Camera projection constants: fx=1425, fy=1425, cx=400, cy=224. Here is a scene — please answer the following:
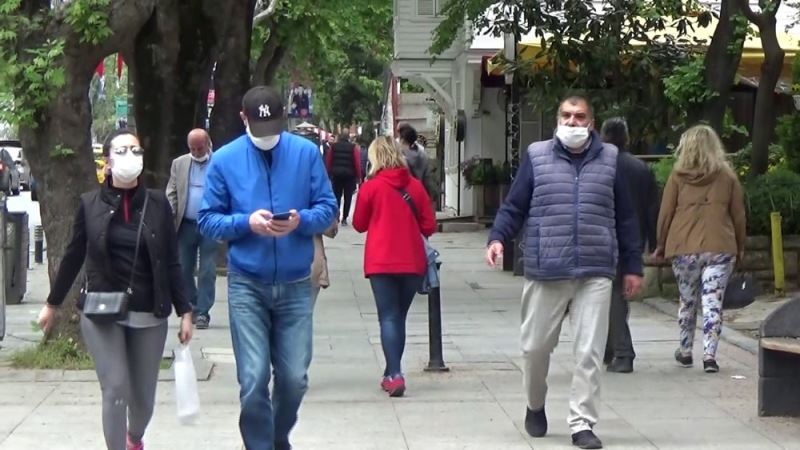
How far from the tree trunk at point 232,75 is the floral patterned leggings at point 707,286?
677 cm

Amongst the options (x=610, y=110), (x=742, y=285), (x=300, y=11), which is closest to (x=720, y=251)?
(x=742, y=285)

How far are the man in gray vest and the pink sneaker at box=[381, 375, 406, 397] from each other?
1733 mm

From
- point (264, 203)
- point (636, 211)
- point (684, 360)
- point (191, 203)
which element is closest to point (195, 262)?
point (191, 203)

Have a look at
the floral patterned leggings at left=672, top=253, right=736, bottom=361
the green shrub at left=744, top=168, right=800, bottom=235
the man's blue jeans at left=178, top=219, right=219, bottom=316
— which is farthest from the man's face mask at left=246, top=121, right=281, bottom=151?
the green shrub at left=744, top=168, right=800, bottom=235

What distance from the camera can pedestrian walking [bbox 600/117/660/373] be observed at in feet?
32.9

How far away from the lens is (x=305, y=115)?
41.6m

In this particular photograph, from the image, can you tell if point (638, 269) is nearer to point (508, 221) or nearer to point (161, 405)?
point (508, 221)

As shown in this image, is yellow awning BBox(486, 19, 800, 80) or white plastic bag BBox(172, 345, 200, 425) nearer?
white plastic bag BBox(172, 345, 200, 425)

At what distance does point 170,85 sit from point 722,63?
245 inches

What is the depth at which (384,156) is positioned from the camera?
9.61 m

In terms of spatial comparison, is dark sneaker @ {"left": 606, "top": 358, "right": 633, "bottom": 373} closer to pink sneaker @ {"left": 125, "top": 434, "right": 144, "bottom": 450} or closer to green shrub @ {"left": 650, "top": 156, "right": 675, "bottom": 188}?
pink sneaker @ {"left": 125, "top": 434, "right": 144, "bottom": 450}

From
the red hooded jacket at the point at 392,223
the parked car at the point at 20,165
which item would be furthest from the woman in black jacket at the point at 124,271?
the parked car at the point at 20,165

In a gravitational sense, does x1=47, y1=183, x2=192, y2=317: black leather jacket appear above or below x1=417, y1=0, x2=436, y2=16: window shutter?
below

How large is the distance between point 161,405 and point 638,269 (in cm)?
331
